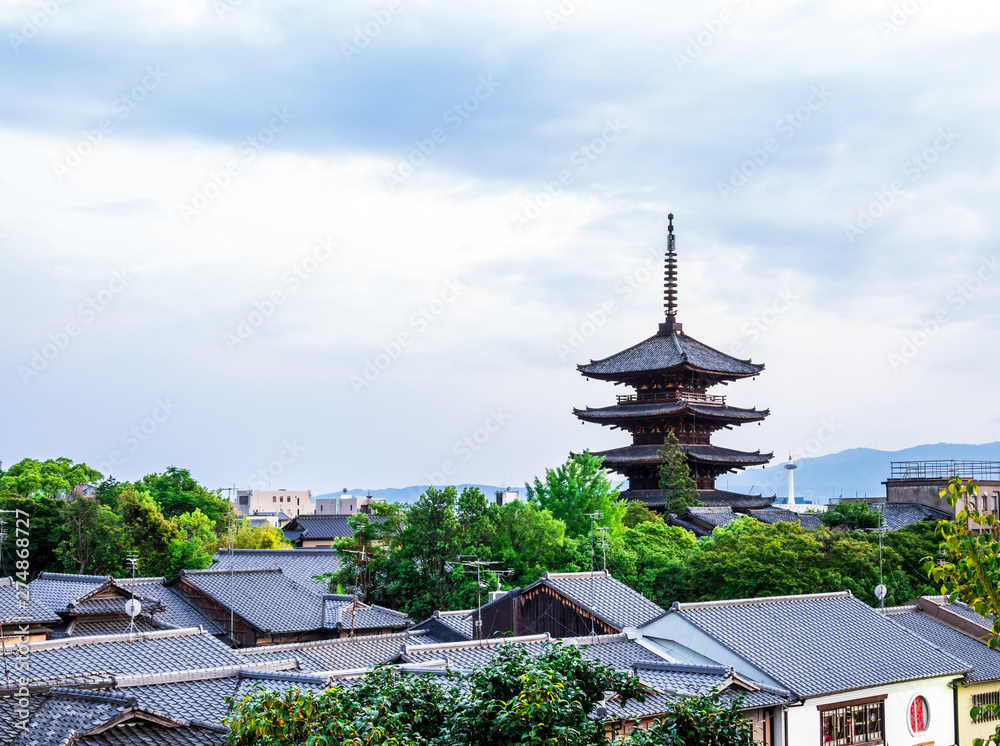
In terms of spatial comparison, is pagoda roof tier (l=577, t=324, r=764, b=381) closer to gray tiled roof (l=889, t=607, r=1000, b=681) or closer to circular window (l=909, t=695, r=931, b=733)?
gray tiled roof (l=889, t=607, r=1000, b=681)

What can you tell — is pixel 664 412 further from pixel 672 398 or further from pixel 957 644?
pixel 957 644

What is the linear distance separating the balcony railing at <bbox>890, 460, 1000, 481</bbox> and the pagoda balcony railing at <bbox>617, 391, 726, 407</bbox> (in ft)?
40.0

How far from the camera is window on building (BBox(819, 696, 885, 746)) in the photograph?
983 inches

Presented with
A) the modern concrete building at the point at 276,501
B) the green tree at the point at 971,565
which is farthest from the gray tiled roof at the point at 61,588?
the modern concrete building at the point at 276,501

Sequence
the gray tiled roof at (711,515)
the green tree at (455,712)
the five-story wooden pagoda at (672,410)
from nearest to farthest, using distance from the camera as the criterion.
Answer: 1. the green tree at (455,712)
2. the gray tiled roof at (711,515)
3. the five-story wooden pagoda at (672,410)

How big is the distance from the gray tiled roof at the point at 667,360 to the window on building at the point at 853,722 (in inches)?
1600

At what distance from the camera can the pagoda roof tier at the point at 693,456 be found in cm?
6531

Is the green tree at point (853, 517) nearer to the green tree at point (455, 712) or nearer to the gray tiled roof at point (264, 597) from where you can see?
the gray tiled roof at point (264, 597)

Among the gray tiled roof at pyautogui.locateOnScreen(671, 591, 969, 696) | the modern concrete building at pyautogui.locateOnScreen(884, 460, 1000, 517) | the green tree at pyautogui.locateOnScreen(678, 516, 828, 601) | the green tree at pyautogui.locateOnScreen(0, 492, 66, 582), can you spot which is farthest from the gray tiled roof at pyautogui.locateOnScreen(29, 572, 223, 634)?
the modern concrete building at pyautogui.locateOnScreen(884, 460, 1000, 517)

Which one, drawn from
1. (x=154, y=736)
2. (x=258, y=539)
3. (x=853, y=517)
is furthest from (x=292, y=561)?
(x=154, y=736)

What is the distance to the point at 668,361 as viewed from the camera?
219ft

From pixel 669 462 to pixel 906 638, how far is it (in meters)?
32.9

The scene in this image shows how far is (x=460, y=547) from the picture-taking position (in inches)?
1542

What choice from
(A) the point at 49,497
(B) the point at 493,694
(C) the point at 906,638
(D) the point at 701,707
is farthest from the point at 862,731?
(A) the point at 49,497
